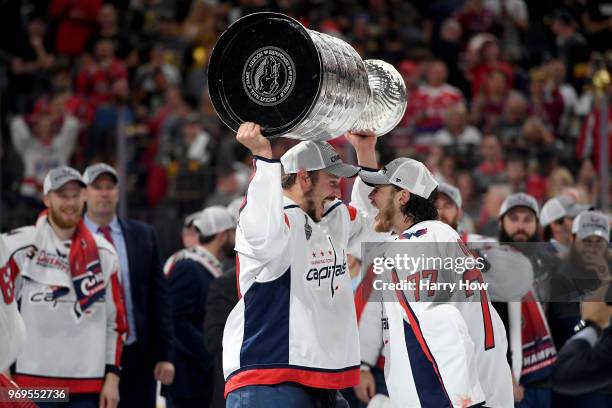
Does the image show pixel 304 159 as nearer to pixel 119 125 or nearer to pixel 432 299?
pixel 432 299

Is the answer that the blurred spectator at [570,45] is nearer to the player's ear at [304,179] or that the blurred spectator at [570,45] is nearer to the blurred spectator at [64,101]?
the blurred spectator at [64,101]

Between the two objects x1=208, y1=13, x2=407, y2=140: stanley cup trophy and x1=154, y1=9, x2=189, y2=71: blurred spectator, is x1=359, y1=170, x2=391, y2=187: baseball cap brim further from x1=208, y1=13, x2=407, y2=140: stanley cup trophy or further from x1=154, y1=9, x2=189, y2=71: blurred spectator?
x1=154, y1=9, x2=189, y2=71: blurred spectator

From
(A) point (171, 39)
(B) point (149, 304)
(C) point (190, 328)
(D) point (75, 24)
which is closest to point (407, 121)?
(A) point (171, 39)

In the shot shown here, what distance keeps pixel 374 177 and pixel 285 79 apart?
833mm

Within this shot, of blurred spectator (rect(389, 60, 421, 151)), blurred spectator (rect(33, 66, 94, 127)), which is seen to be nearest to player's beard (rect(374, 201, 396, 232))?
blurred spectator (rect(389, 60, 421, 151))

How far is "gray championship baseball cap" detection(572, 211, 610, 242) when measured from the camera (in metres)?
6.80

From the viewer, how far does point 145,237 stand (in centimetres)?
722

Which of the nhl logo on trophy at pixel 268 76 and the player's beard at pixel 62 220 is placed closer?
the nhl logo on trophy at pixel 268 76

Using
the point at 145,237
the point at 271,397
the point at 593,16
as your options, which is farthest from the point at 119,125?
the point at 593,16

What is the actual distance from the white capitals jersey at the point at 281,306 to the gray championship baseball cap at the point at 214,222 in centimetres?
255

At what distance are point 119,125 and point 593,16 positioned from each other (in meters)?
7.26

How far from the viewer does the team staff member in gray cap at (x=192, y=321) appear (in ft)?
24.4

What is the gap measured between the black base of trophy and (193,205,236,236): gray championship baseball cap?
2.82m

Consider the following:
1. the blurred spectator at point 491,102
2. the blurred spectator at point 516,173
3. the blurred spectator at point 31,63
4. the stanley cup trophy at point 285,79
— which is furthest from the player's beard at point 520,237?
the blurred spectator at point 31,63
